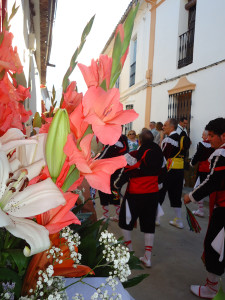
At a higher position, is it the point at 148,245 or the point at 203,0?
the point at 203,0

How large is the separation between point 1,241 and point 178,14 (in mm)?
9583

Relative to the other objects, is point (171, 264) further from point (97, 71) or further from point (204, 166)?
point (97, 71)

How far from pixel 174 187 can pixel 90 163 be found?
15.1 ft

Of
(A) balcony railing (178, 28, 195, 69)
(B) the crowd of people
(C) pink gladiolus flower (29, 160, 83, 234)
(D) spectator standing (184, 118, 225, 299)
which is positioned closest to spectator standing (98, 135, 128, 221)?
(B) the crowd of people

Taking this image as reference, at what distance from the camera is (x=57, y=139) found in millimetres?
434

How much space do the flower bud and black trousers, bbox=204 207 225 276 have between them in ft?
8.53

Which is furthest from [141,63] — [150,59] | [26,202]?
[26,202]

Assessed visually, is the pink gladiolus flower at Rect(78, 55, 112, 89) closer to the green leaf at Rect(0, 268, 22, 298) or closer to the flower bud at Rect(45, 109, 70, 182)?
the flower bud at Rect(45, 109, 70, 182)

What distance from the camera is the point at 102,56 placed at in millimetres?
497

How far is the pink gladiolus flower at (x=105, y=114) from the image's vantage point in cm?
43

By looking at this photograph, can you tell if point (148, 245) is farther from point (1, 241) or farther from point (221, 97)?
point (221, 97)

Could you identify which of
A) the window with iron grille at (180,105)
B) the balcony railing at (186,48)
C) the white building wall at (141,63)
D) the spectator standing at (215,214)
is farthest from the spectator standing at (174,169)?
the white building wall at (141,63)

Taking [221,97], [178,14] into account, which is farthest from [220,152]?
[178,14]

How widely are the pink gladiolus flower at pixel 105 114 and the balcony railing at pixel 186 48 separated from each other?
8358 mm
